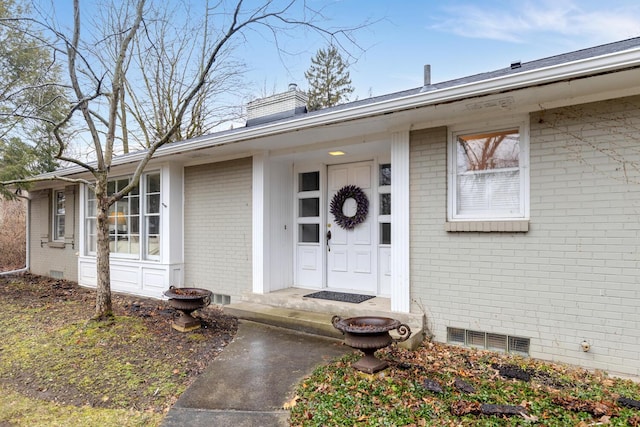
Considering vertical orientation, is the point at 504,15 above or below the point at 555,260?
above

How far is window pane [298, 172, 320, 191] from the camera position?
6254 mm

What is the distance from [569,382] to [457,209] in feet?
6.30

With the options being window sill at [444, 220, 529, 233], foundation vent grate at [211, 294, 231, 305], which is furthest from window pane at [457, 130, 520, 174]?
foundation vent grate at [211, 294, 231, 305]

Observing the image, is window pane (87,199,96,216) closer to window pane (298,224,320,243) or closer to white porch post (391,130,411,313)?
window pane (298,224,320,243)

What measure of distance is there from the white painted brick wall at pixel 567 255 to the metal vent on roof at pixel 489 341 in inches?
2.7

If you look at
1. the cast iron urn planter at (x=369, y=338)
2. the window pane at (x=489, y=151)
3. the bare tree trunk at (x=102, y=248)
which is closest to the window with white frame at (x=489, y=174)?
the window pane at (x=489, y=151)

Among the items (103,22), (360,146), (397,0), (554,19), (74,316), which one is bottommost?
(74,316)

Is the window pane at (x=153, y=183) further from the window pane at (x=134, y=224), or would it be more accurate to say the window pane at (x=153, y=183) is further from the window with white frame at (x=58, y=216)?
the window with white frame at (x=58, y=216)

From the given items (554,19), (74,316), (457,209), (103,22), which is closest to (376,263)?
(457,209)

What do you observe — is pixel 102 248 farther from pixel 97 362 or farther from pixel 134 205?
pixel 134 205

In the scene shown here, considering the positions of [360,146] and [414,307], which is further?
[360,146]

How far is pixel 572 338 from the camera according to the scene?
11.7 ft

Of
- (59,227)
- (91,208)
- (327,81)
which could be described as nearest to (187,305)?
(91,208)

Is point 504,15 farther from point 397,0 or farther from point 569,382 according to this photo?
point 569,382
